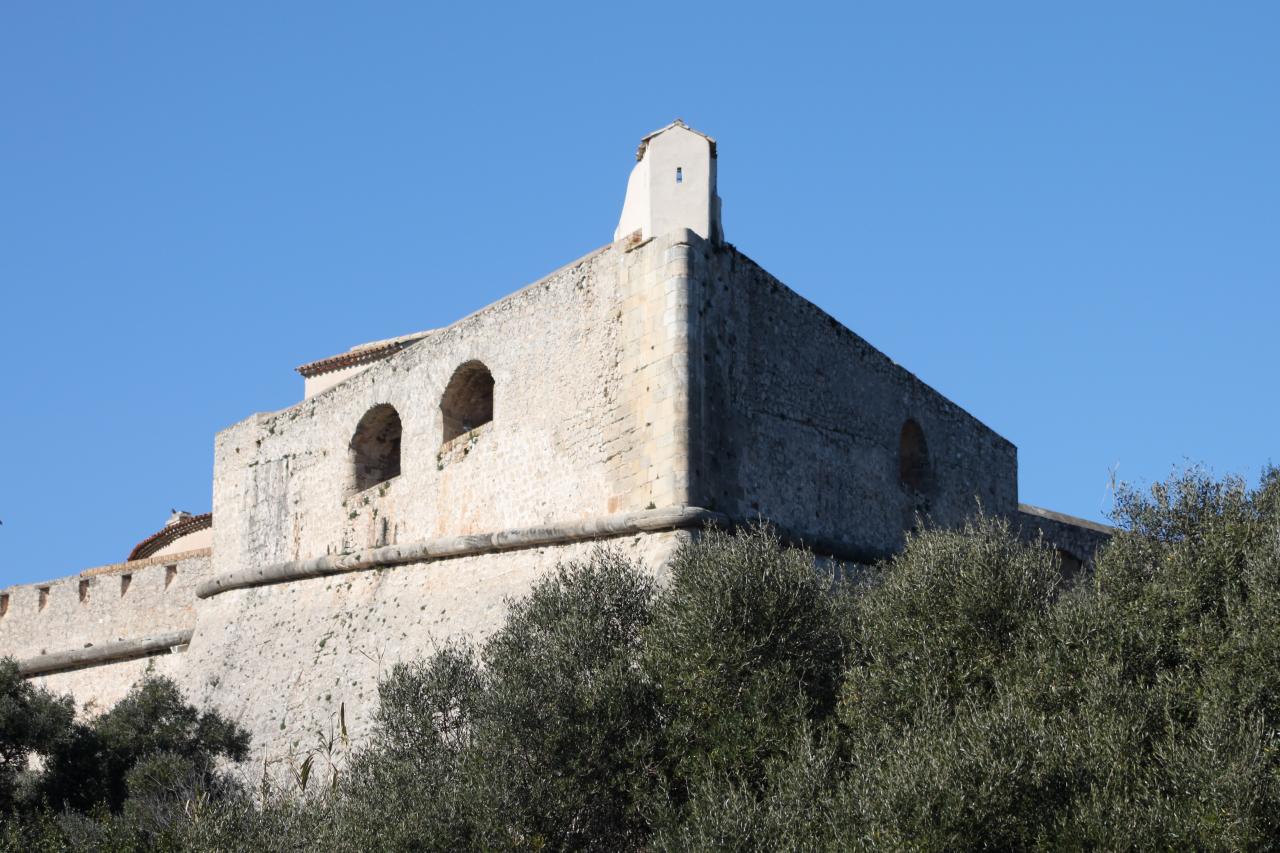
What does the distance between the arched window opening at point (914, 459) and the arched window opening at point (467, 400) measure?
4284 mm

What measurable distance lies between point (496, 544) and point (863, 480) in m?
3.58

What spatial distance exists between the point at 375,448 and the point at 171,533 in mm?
10389

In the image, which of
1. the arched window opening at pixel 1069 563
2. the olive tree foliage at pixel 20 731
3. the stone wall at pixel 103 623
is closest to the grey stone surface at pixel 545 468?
the arched window opening at pixel 1069 563

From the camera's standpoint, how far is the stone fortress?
1417 centimetres

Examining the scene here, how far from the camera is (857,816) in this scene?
404 inches

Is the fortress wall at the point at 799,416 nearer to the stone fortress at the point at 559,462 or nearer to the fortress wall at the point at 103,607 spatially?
the stone fortress at the point at 559,462

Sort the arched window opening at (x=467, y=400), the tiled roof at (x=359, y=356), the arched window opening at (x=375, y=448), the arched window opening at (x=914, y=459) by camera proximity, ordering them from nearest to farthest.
A: the arched window opening at (x=467, y=400)
the arched window opening at (x=914, y=459)
the arched window opening at (x=375, y=448)
the tiled roof at (x=359, y=356)

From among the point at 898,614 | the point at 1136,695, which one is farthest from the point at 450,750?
the point at 1136,695

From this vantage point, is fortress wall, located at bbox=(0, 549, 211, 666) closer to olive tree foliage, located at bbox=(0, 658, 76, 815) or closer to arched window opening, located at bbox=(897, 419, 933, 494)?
olive tree foliage, located at bbox=(0, 658, 76, 815)

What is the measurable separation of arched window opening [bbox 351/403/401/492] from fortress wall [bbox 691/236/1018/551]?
4.66 metres

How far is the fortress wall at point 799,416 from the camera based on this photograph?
14.2 metres

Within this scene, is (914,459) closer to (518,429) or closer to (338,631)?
(518,429)

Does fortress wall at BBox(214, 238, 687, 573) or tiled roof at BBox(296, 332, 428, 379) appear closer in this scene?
fortress wall at BBox(214, 238, 687, 573)

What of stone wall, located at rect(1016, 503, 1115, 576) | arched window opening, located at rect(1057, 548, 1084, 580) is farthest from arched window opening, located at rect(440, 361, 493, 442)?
arched window opening, located at rect(1057, 548, 1084, 580)
